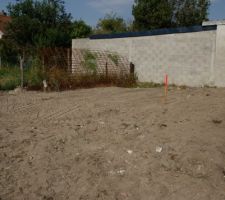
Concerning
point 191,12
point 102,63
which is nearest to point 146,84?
point 102,63

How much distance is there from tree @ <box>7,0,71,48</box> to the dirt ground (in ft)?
51.9

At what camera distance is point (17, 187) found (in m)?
3.70

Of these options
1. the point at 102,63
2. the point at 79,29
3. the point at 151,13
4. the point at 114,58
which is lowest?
the point at 102,63

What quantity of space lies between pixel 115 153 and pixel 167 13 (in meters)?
24.4

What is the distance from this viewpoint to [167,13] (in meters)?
27.3

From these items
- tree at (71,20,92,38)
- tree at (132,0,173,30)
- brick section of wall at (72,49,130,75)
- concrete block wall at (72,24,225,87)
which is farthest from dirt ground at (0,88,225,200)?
tree at (132,0,173,30)

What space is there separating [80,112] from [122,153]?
3038mm

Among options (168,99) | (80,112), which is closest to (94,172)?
(80,112)

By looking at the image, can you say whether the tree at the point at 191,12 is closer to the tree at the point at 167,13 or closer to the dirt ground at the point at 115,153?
the tree at the point at 167,13

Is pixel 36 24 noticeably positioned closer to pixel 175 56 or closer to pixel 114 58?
pixel 114 58

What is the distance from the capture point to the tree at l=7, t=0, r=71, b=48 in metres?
22.8

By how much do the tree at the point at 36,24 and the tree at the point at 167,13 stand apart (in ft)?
19.9

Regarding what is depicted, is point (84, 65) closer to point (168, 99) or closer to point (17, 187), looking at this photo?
point (168, 99)

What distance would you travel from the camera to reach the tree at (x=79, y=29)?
25980mm
